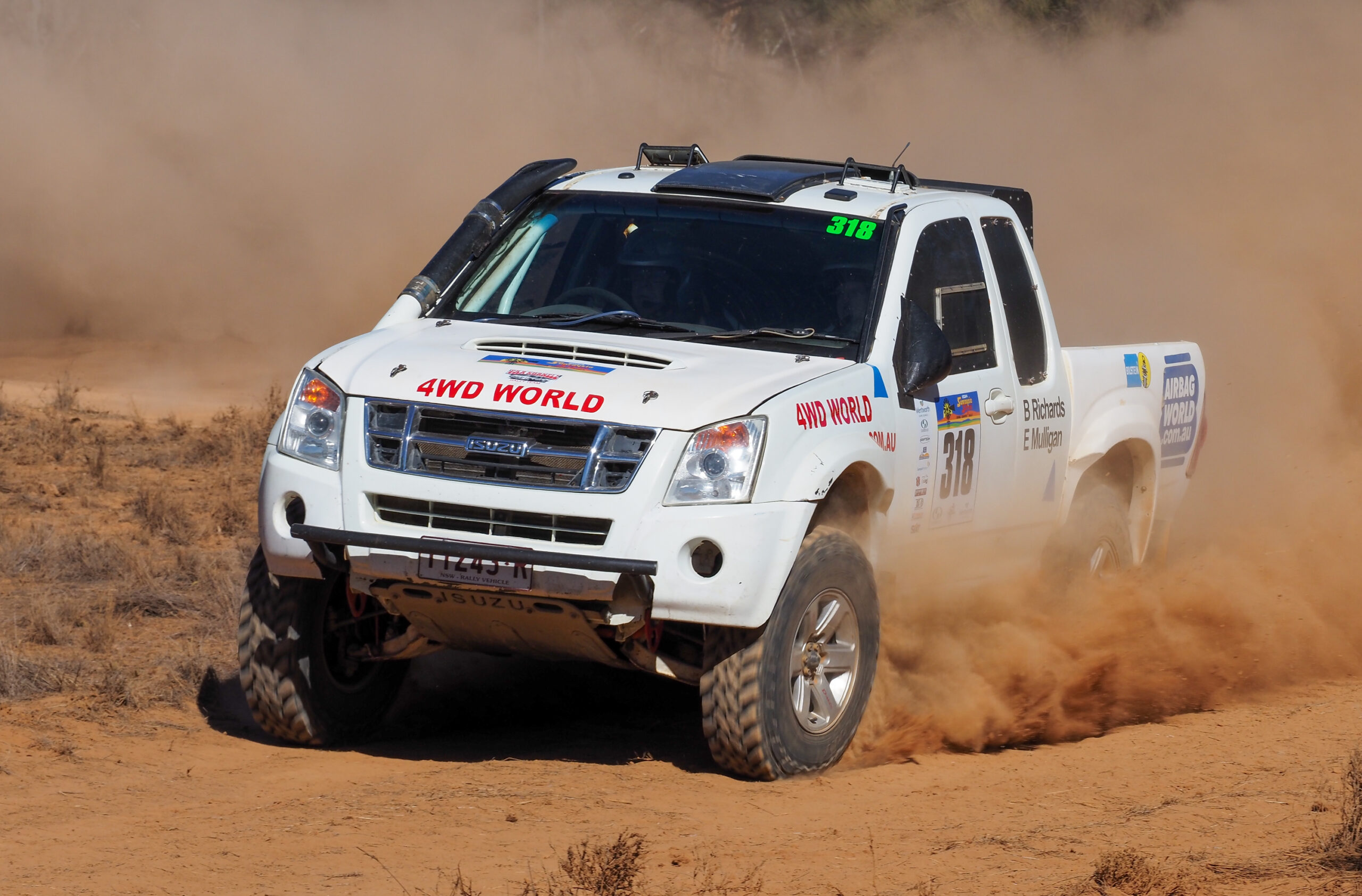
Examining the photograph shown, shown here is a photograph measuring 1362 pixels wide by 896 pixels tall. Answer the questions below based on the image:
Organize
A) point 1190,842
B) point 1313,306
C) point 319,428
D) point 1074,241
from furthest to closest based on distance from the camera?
point 1074,241
point 1313,306
point 319,428
point 1190,842

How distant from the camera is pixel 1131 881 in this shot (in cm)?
432

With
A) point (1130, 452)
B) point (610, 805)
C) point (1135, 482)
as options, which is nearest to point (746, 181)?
point (1130, 452)

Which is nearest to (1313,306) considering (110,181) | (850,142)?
(850,142)

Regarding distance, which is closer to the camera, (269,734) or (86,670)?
(269,734)

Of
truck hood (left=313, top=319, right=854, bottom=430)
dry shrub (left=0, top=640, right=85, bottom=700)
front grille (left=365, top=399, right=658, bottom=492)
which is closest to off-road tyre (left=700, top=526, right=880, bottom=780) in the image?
truck hood (left=313, top=319, right=854, bottom=430)

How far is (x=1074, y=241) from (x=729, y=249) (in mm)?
14787

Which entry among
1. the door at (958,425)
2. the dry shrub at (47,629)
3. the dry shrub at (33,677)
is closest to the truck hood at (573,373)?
the door at (958,425)

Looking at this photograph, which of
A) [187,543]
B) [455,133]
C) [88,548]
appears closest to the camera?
[88,548]

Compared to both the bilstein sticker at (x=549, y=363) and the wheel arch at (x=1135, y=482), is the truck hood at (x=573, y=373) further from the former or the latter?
the wheel arch at (x=1135, y=482)

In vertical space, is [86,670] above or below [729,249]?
below

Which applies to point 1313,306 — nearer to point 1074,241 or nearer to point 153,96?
point 1074,241

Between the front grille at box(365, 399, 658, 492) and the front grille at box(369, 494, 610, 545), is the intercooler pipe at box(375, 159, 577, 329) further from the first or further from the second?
the front grille at box(369, 494, 610, 545)

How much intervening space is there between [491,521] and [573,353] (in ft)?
2.45

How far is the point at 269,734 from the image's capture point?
21.2 feet
